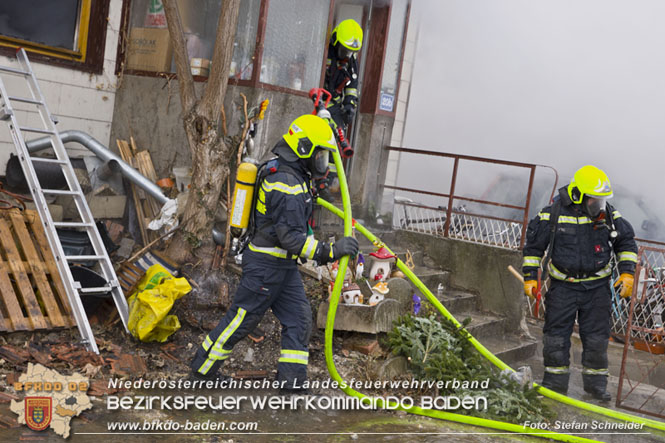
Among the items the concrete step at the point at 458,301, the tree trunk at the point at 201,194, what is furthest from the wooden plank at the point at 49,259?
the concrete step at the point at 458,301

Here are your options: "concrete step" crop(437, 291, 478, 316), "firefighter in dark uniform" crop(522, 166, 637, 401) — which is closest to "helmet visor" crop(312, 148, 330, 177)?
"firefighter in dark uniform" crop(522, 166, 637, 401)

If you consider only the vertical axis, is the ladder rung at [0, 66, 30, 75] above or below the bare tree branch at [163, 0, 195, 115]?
below

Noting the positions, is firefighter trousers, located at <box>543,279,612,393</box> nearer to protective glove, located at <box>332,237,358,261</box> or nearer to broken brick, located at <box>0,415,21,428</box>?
protective glove, located at <box>332,237,358,261</box>

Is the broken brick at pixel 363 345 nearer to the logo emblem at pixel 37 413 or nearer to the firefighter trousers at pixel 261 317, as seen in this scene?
the firefighter trousers at pixel 261 317

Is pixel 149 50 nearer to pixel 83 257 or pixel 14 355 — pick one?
pixel 83 257

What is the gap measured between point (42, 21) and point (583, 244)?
6.42 m

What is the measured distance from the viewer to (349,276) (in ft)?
20.6

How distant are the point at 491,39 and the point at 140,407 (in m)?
10.5

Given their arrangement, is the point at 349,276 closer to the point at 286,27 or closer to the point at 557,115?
the point at 286,27

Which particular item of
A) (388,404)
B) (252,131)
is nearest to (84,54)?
(252,131)

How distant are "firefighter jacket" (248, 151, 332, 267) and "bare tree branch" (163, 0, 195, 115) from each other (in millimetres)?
2075

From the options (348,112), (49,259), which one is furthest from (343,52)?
(49,259)

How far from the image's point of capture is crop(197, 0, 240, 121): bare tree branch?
6.29m

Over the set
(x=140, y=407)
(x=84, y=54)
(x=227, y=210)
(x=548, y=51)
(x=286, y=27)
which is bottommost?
(x=140, y=407)
